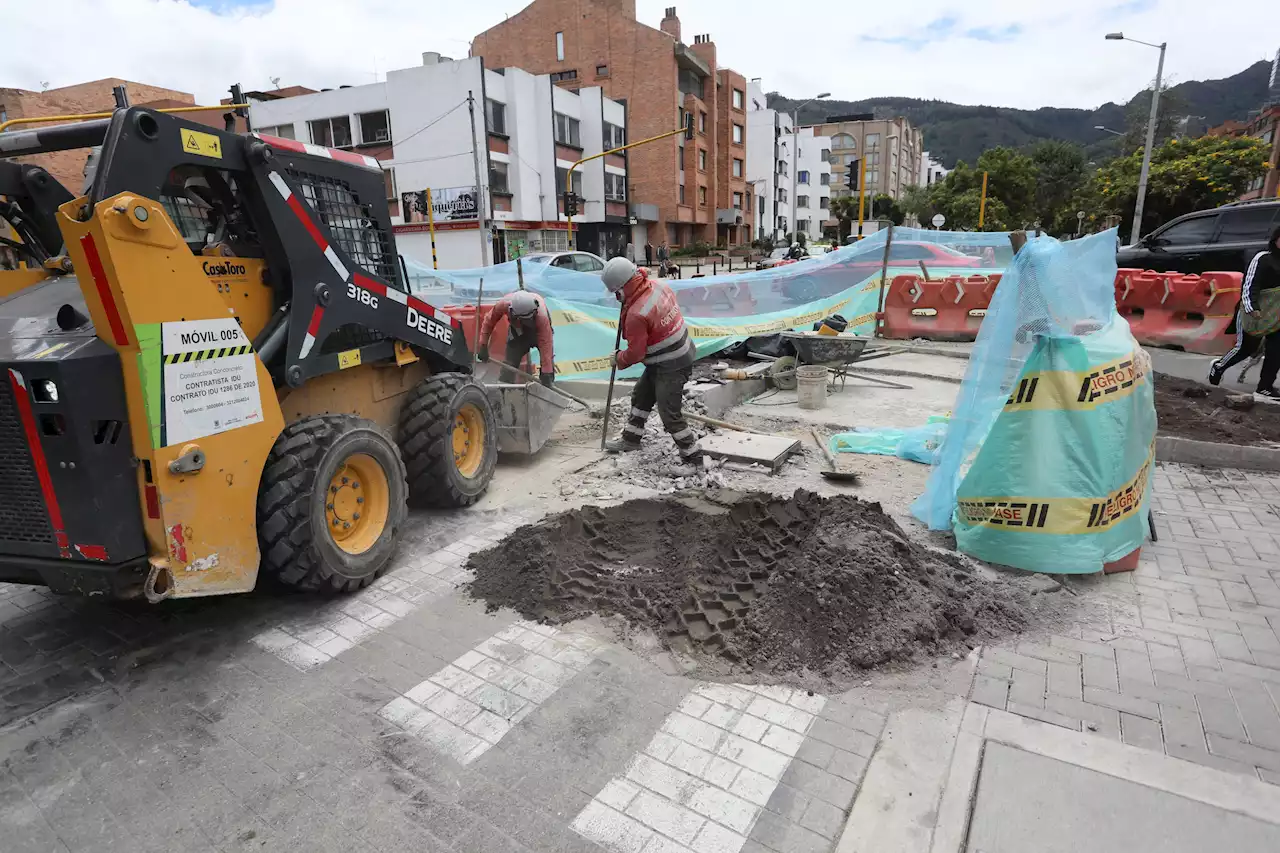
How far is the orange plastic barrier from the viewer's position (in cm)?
1197

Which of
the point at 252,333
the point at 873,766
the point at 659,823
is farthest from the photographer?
the point at 252,333

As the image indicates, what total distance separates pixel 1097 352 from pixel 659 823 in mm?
3245

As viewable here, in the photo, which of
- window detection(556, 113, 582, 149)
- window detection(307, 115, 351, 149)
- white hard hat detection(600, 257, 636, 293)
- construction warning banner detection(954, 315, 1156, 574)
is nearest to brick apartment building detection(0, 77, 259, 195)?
window detection(307, 115, 351, 149)

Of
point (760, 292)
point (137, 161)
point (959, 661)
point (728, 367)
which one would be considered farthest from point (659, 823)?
point (760, 292)

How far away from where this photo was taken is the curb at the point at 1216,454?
18.5 ft

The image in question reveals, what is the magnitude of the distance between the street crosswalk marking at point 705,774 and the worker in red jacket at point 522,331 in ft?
14.9

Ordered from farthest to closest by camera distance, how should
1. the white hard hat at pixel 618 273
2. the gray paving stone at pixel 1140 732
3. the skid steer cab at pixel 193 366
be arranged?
the white hard hat at pixel 618 273, the skid steer cab at pixel 193 366, the gray paving stone at pixel 1140 732

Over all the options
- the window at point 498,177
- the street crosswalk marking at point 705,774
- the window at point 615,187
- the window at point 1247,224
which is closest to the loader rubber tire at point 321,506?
the street crosswalk marking at point 705,774

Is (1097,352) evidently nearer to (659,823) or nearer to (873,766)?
(873,766)

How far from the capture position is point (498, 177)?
32062mm

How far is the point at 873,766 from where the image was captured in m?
2.59

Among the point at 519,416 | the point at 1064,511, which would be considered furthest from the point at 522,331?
the point at 1064,511

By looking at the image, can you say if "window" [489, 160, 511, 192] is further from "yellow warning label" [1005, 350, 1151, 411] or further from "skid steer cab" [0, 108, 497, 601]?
"yellow warning label" [1005, 350, 1151, 411]

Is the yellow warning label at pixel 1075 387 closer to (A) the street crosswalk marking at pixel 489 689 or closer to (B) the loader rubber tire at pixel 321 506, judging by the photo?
(A) the street crosswalk marking at pixel 489 689
